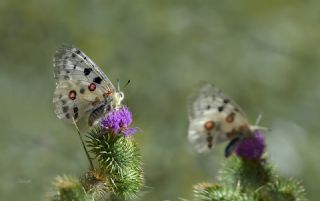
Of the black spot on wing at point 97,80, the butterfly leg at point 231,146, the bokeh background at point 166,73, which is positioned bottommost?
the butterfly leg at point 231,146

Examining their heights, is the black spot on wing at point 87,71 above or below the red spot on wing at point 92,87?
above

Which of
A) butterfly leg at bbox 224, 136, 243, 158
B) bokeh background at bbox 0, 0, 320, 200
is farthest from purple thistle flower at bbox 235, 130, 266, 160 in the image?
bokeh background at bbox 0, 0, 320, 200

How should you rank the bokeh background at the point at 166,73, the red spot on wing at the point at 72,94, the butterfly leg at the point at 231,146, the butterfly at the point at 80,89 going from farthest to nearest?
1. the bokeh background at the point at 166,73
2. the butterfly leg at the point at 231,146
3. the red spot on wing at the point at 72,94
4. the butterfly at the point at 80,89

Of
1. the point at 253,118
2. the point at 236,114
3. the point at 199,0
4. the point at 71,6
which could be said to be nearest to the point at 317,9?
the point at 199,0

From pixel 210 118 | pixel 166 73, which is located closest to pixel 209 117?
pixel 210 118

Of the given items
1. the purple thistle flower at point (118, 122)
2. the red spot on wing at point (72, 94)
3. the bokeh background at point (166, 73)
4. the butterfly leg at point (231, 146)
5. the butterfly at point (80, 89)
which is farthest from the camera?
the bokeh background at point (166, 73)

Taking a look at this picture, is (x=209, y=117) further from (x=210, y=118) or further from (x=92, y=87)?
(x=92, y=87)

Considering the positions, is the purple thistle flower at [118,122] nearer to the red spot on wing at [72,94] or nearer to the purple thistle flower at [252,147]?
the red spot on wing at [72,94]

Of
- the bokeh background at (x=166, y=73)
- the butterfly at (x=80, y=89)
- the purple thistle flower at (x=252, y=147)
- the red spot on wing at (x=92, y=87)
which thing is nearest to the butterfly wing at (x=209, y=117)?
the purple thistle flower at (x=252, y=147)
